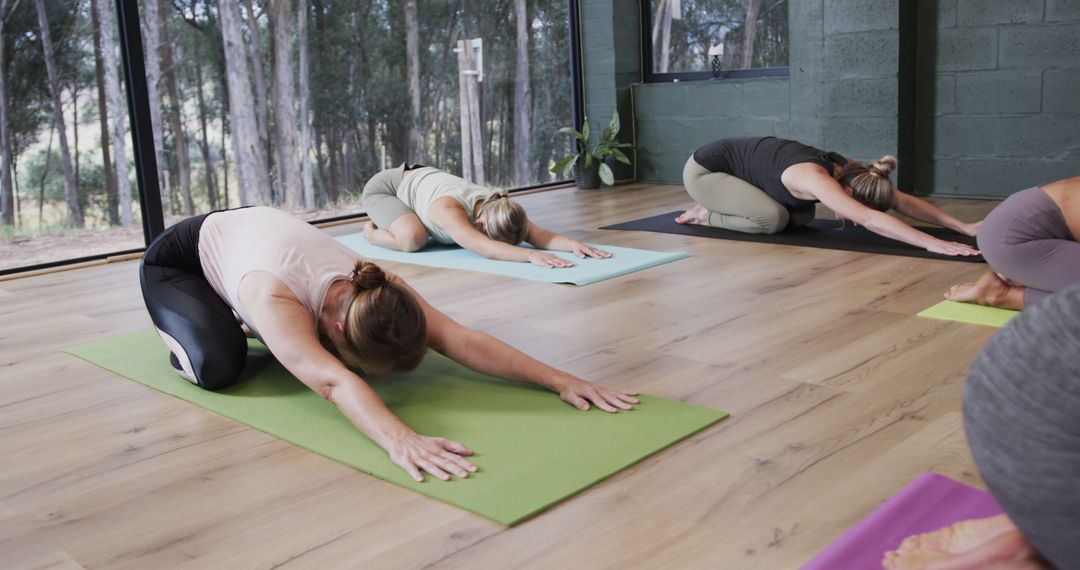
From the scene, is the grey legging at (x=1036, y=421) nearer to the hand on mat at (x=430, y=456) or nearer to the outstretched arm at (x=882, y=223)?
the hand on mat at (x=430, y=456)

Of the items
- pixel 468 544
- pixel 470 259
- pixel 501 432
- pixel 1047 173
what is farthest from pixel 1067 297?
pixel 1047 173

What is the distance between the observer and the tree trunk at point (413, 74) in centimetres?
645

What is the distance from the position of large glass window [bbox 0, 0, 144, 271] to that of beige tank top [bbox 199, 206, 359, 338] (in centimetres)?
268

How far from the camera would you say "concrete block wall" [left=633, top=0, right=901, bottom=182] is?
5.71 metres

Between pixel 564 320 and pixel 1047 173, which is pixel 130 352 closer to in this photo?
pixel 564 320

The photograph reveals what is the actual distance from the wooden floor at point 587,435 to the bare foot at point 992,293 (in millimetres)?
164

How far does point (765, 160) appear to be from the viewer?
15.1 feet

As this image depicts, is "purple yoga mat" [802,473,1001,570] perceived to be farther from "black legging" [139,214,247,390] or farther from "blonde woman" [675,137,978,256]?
"blonde woman" [675,137,978,256]

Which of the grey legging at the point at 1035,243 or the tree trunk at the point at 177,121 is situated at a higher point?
the tree trunk at the point at 177,121

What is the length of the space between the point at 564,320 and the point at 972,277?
5.38 ft

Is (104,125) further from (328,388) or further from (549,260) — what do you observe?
(328,388)

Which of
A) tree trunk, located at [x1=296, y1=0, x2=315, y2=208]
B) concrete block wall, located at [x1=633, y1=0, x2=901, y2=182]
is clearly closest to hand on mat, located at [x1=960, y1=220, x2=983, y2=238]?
concrete block wall, located at [x1=633, y1=0, x2=901, y2=182]

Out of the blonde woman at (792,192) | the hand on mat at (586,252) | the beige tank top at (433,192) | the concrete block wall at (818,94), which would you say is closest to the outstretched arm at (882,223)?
the blonde woman at (792,192)

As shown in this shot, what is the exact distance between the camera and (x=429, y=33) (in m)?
6.56
